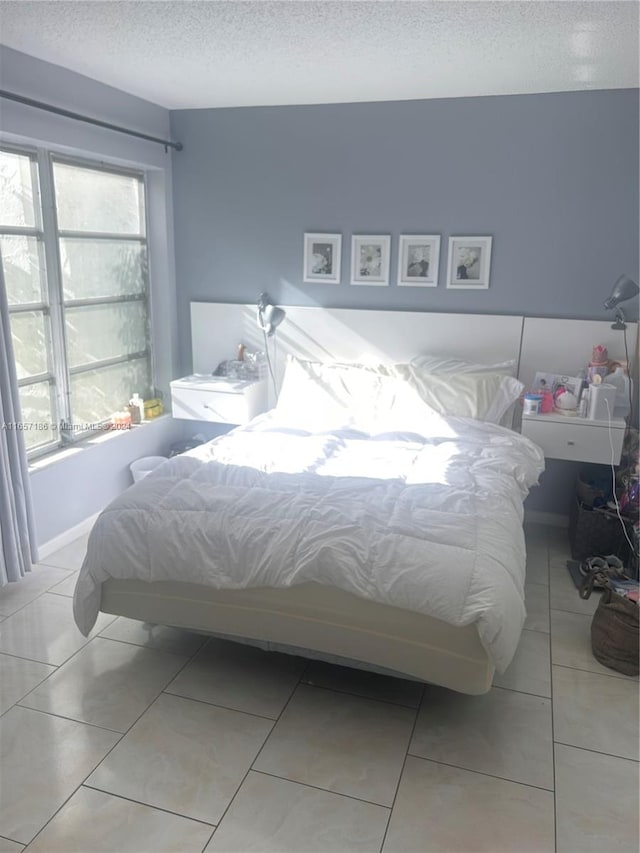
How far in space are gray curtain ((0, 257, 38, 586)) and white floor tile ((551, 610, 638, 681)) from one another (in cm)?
245

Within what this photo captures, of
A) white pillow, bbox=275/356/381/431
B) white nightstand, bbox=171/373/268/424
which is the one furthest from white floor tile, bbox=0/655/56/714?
white nightstand, bbox=171/373/268/424

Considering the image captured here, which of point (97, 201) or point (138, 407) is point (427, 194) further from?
point (138, 407)

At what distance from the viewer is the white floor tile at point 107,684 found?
2320 millimetres

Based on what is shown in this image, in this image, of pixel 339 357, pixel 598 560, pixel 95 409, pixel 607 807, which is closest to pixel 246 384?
pixel 339 357

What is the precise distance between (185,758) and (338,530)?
89 cm

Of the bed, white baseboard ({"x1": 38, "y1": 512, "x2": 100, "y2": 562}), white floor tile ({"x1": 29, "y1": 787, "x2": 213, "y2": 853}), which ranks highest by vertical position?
the bed

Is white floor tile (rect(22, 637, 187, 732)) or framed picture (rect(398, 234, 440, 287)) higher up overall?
framed picture (rect(398, 234, 440, 287))

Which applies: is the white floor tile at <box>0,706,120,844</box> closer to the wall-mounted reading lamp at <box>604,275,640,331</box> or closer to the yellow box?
the yellow box

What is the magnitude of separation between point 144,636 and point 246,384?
1.92m

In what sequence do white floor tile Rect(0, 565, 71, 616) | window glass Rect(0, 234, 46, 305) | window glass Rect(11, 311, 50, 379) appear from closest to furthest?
white floor tile Rect(0, 565, 71, 616), window glass Rect(0, 234, 46, 305), window glass Rect(11, 311, 50, 379)

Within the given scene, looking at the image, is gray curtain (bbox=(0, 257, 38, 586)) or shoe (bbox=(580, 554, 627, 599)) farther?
shoe (bbox=(580, 554, 627, 599))

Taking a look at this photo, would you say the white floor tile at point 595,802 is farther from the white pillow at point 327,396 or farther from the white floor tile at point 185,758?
the white pillow at point 327,396

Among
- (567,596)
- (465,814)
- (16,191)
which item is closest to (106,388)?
(16,191)

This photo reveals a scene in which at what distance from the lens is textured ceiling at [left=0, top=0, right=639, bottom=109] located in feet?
8.07
